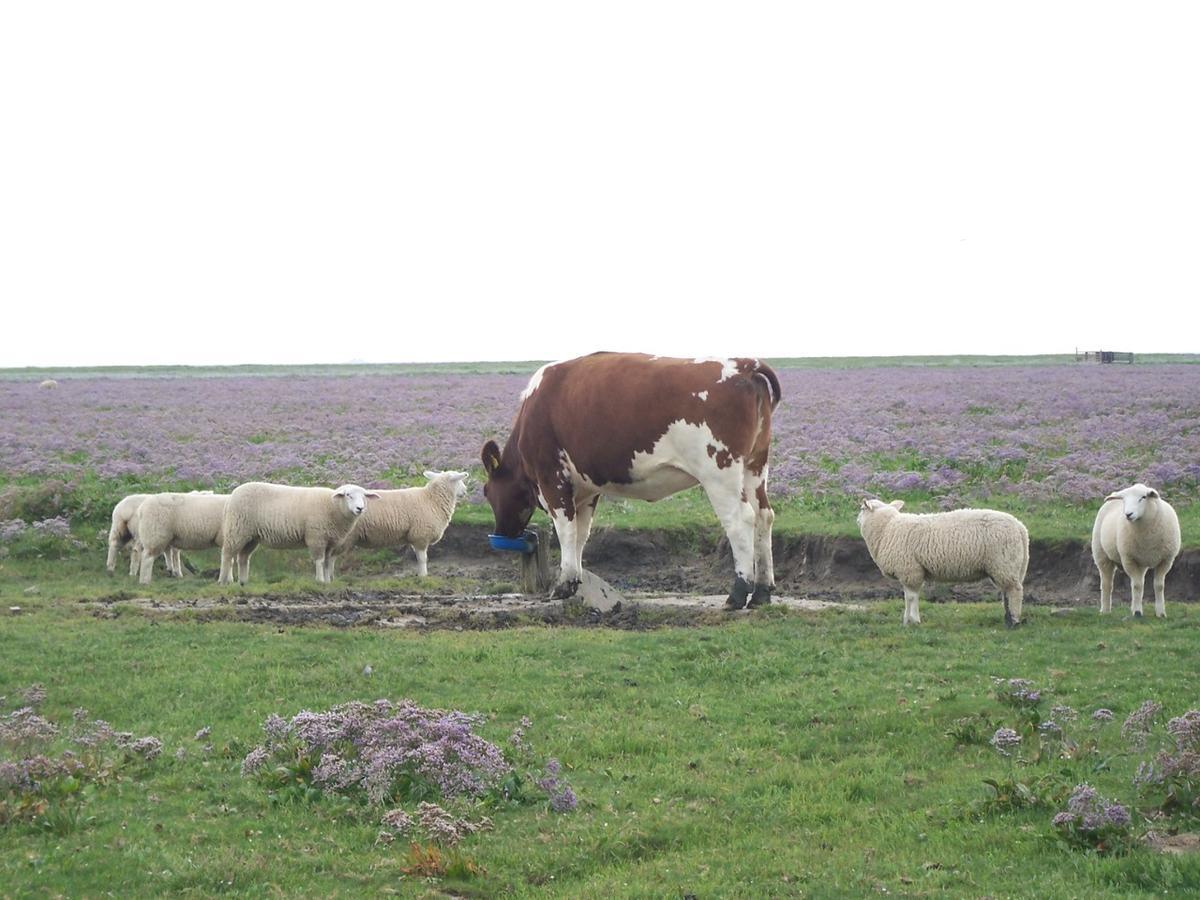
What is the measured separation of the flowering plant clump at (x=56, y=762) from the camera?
8.41m

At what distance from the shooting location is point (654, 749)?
9.89m

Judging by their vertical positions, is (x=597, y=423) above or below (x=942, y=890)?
above

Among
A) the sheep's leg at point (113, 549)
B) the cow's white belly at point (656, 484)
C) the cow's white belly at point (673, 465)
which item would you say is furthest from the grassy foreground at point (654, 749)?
the sheep's leg at point (113, 549)

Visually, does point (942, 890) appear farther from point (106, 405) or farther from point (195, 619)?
point (106, 405)

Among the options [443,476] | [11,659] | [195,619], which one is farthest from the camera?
[443,476]

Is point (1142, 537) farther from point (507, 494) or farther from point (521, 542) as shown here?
point (507, 494)

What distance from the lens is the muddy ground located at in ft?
51.4

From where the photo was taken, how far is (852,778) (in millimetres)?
9148

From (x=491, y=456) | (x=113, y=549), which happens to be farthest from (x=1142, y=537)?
(x=113, y=549)

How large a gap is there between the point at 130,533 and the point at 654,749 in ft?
44.6

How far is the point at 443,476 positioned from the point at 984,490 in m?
10.7

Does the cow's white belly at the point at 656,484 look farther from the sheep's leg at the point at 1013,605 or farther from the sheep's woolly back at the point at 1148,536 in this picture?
the sheep's woolly back at the point at 1148,536

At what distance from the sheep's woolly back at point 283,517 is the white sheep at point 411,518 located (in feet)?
2.05

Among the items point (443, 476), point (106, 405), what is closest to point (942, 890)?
point (443, 476)
